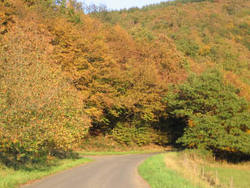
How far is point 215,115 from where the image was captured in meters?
31.7

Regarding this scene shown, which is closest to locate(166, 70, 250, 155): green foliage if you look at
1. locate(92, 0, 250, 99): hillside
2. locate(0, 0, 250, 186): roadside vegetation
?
locate(0, 0, 250, 186): roadside vegetation

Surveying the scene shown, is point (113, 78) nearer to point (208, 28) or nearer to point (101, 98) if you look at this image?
Answer: point (101, 98)

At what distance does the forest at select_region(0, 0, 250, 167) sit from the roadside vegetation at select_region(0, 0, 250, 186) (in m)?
0.07

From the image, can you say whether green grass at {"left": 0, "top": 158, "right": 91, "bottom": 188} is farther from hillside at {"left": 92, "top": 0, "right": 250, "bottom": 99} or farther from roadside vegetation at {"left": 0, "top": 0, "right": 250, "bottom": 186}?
hillside at {"left": 92, "top": 0, "right": 250, "bottom": 99}

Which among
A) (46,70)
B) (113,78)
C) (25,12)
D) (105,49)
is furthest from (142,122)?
(46,70)

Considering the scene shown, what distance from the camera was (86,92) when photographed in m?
32.3

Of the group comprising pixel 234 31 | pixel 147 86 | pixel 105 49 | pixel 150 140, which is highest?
pixel 234 31

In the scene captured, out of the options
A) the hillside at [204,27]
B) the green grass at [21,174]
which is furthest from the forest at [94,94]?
the hillside at [204,27]

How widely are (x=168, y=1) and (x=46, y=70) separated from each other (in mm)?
160438

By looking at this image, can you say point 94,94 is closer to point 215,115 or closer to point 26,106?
point 215,115

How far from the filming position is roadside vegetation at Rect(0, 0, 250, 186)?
14203 millimetres

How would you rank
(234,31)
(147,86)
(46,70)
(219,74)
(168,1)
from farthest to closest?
(168,1) → (234,31) → (147,86) → (219,74) → (46,70)

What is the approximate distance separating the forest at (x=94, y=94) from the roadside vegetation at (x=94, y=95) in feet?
0.21

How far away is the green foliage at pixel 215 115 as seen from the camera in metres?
30.5
